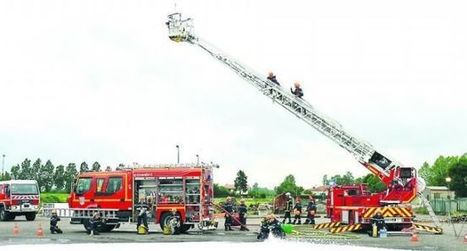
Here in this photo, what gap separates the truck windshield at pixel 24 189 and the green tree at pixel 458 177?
66.8 meters

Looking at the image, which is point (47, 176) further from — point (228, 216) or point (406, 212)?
point (406, 212)

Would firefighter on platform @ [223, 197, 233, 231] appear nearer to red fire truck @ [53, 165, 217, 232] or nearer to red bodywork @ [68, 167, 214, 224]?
red fire truck @ [53, 165, 217, 232]

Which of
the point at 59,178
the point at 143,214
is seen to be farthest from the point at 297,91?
the point at 59,178

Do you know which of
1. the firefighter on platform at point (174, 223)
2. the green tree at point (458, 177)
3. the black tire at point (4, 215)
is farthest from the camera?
the green tree at point (458, 177)

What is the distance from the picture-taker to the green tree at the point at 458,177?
307 ft

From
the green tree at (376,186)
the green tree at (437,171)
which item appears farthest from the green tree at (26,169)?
the green tree at (376,186)

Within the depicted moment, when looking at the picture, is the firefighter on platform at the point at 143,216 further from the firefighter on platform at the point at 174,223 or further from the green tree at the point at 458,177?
the green tree at the point at 458,177

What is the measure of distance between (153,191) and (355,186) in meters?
8.14

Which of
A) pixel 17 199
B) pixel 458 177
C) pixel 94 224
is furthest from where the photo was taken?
pixel 458 177

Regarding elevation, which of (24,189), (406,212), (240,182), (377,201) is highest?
(240,182)

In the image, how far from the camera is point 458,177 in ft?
309

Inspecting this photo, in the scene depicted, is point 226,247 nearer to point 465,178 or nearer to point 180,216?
point 180,216

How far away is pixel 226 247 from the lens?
18.4ft

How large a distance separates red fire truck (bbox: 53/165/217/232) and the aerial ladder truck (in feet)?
15.4
